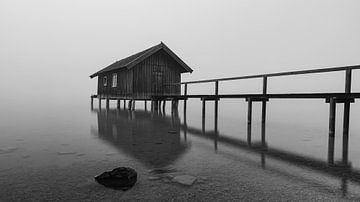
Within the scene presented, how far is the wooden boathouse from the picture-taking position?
19828 mm

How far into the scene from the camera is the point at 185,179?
404cm

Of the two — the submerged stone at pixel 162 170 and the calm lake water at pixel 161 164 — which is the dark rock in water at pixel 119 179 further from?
the submerged stone at pixel 162 170

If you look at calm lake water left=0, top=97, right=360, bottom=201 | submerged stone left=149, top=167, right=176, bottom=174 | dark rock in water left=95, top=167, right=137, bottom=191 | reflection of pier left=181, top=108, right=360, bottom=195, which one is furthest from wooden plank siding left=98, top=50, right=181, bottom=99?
dark rock in water left=95, top=167, right=137, bottom=191

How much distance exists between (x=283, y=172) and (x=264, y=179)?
26.2 inches

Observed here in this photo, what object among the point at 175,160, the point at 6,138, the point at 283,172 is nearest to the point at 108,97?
the point at 6,138

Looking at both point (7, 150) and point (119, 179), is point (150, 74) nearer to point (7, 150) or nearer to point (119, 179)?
point (7, 150)

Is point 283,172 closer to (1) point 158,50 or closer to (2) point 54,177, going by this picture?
(2) point 54,177

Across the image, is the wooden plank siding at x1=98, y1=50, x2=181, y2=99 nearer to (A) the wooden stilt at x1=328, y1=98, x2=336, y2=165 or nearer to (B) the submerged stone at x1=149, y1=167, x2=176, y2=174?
(A) the wooden stilt at x1=328, y1=98, x2=336, y2=165

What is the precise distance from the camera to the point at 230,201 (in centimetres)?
318

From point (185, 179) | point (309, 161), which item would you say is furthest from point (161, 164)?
point (309, 161)

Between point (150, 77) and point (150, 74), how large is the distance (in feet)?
0.87

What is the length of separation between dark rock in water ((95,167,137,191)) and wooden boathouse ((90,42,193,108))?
605 inches

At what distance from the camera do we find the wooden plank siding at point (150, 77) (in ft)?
→ 65.4

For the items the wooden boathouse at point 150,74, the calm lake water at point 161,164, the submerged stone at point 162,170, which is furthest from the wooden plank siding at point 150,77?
the submerged stone at point 162,170
